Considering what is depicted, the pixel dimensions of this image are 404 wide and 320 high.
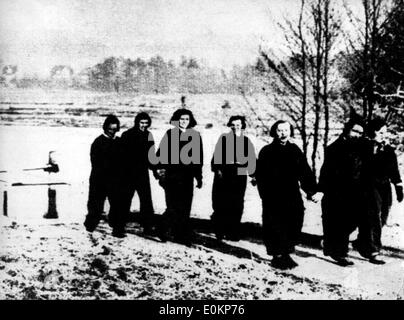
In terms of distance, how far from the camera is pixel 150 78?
712cm

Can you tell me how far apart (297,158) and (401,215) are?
2545 millimetres

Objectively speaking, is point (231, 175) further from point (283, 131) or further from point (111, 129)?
point (111, 129)

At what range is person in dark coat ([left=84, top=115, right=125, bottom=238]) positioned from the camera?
5934 mm

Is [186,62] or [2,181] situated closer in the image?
[2,181]

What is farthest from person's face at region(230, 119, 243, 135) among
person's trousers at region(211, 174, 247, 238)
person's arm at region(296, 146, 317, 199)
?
person's arm at region(296, 146, 317, 199)

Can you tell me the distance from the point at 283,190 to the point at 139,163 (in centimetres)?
189

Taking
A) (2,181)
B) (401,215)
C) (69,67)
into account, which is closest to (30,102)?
(69,67)

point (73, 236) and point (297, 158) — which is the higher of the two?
point (297, 158)

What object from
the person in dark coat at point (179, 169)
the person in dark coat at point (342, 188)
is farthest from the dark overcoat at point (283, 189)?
the person in dark coat at point (179, 169)

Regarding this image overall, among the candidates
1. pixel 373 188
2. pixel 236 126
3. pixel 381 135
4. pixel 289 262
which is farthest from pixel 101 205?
pixel 381 135

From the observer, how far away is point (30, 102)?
6.74 metres

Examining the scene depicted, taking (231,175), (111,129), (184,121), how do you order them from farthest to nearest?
1. (231,175)
2. (111,129)
3. (184,121)

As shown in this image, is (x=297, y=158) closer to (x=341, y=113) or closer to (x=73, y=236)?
(x=341, y=113)
